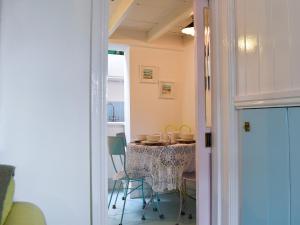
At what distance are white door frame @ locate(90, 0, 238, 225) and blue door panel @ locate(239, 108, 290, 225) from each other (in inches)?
3.1

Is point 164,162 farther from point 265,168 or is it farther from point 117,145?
point 265,168

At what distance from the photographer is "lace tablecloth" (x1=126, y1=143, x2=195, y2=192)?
10.1ft

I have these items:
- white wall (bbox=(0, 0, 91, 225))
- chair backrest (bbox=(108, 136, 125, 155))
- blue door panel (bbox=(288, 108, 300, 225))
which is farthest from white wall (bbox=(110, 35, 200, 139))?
blue door panel (bbox=(288, 108, 300, 225))

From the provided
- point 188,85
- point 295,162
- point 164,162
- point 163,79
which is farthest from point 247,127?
point 163,79

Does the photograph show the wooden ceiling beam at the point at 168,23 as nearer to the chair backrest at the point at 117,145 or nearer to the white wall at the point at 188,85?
the white wall at the point at 188,85

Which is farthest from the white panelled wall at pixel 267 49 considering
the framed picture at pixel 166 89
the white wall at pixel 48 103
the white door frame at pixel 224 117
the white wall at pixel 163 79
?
the framed picture at pixel 166 89

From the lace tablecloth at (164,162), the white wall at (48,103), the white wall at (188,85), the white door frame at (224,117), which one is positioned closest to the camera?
the white wall at (48,103)

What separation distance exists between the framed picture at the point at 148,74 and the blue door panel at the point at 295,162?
3.41 meters

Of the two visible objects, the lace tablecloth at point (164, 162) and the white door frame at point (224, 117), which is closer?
the white door frame at point (224, 117)

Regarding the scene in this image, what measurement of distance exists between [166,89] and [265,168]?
338cm

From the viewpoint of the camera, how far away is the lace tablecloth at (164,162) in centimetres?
308

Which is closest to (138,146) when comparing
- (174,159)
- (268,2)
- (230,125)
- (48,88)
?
(174,159)

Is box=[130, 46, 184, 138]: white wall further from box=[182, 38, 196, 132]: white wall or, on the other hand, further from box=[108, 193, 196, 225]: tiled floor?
box=[108, 193, 196, 225]: tiled floor

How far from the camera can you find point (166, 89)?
477cm
